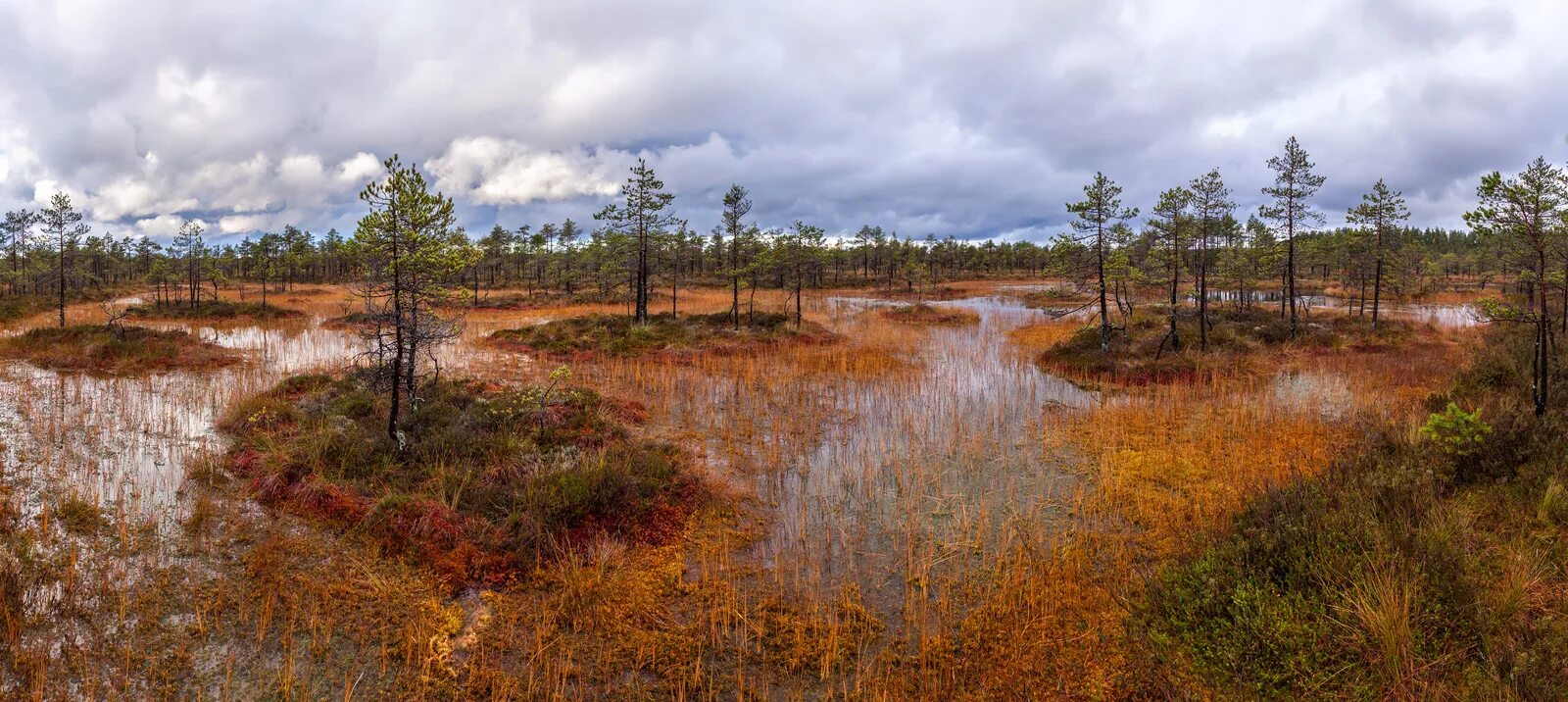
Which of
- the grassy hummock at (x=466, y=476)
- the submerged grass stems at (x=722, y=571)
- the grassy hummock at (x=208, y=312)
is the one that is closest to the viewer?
the submerged grass stems at (x=722, y=571)

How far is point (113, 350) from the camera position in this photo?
19.8m

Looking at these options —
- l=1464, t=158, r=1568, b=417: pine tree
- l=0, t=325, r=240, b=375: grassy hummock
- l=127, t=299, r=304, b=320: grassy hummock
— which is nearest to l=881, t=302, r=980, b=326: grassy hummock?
l=1464, t=158, r=1568, b=417: pine tree

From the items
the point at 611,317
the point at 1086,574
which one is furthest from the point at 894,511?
the point at 611,317

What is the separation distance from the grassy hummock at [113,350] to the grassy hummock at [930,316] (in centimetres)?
3333

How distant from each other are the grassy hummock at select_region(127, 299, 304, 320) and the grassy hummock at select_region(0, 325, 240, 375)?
1575 centimetres

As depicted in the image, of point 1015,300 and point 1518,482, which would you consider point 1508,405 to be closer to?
point 1518,482

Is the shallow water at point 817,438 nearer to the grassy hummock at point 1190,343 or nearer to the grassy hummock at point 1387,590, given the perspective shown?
the grassy hummock at point 1190,343

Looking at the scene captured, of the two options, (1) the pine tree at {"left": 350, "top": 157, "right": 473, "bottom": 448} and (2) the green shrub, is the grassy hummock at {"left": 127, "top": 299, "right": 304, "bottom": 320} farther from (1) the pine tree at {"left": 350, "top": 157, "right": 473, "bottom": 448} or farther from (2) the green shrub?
(2) the green shrub

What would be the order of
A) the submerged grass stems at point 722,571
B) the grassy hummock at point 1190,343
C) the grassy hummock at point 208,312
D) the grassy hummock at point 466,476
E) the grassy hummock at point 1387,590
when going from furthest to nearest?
1. the grassy hummock at point 208,312
2. the grassy hummock at point 1190,343
3. the grassy hummock at point 466,476
4. the submerged grass stems at point 722,571
5. the grassy hummock at point 1387,590

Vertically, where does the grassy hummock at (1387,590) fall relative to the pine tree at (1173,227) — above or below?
below

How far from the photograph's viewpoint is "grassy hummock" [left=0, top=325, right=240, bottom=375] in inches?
736

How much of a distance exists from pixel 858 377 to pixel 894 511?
10393 millimetres

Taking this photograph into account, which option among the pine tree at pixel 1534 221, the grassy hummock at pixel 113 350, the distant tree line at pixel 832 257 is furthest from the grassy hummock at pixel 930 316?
the grassy hummock at pixel 113 350

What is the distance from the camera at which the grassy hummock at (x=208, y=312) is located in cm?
3684
